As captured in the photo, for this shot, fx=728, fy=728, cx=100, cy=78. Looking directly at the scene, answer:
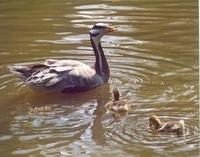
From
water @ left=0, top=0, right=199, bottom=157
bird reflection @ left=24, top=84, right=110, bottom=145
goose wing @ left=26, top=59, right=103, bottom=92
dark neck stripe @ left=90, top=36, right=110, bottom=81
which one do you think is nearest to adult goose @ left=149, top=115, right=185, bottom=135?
water @ left=0, top=0, right=199, bottom=157

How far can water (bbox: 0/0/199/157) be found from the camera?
813 cm

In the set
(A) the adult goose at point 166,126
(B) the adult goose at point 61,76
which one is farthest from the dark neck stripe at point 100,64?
(A) the adult goose at point 166,126

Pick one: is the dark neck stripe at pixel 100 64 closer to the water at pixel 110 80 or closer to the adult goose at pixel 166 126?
the water at pixel 110 80

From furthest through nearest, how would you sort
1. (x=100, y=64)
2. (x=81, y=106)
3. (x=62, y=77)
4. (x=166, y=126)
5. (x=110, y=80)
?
(x=110, y=80), (x=100, y=64), (x=62, y=77), (x=81, y=106), (x=166, y=126)

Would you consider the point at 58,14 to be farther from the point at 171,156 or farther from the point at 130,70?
the point at 171,156

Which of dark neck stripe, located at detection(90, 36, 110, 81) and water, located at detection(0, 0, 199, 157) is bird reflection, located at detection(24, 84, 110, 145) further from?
dark neck stripe, located at detection(90, 36, 110, 81)

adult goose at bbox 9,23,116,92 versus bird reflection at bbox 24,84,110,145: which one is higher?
adult goose at bbox 9,23,116,92

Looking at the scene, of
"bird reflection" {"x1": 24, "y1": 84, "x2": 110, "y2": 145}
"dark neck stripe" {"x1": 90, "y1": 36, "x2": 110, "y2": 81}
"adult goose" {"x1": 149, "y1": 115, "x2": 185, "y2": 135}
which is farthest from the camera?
"dark neck stripe" {"x1": 90, "y1": 36, "x2": 110, "y2": 81}

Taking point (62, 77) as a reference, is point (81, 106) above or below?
below

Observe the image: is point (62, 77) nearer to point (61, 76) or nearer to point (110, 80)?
point (61, 76)

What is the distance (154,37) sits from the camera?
13.0 meters

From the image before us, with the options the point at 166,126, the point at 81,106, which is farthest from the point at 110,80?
the point at 166,126

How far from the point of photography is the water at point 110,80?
8133 mm

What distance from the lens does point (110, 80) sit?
35.3 feet
